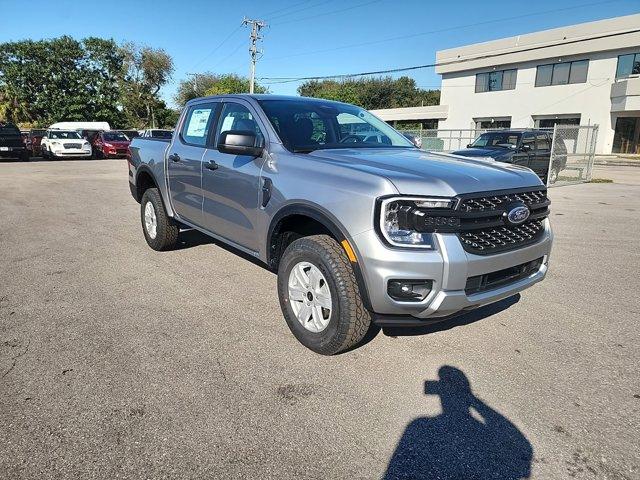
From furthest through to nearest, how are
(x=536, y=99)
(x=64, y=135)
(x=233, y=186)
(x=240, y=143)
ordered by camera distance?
(x=536, y=99) → (x=64, y=135) → (x=233, y=186) → (x=240, y=143)

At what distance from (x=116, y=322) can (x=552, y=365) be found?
339cm

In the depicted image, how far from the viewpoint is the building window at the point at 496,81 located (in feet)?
131

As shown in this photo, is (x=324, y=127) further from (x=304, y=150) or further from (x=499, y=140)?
(x=499, y=140)

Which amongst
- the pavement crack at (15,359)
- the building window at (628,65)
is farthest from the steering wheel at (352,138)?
the building window at (628,65)

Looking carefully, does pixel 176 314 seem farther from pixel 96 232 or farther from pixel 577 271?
pixel 577 271

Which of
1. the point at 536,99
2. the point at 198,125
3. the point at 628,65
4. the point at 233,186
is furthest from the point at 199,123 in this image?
the point at 536,99

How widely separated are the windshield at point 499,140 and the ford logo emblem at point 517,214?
12265mm

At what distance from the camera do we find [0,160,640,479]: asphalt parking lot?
2322mm

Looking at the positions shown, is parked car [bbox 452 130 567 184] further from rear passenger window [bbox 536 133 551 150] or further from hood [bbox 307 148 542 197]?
hood [bbox 307 148 542 197]

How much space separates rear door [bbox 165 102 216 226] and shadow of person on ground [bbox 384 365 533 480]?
3.14 m

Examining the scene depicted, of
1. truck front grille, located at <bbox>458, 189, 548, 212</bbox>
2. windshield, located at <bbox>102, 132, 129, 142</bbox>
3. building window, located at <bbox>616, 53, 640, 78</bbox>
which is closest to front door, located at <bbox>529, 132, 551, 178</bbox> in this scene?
truck front grille, located at <bbox>458, 189, 548, 212</bbox>

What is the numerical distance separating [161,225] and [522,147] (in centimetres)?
1208

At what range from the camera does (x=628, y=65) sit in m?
33.7

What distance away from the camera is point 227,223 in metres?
4.33
